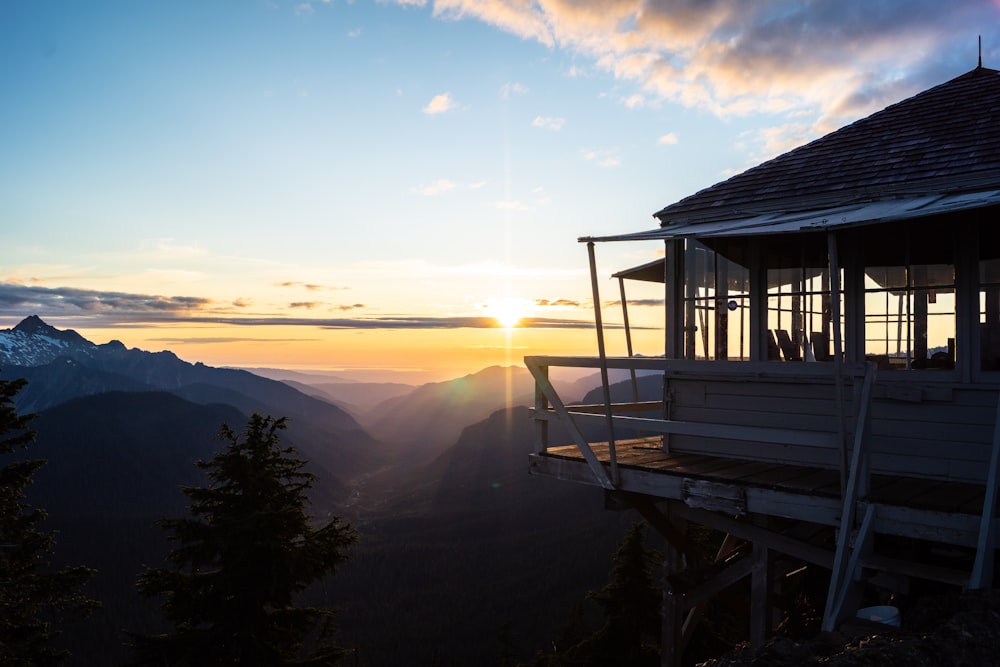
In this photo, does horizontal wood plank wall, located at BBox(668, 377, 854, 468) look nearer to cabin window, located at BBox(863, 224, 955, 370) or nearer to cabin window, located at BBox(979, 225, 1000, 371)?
cabin window, located at BBox(863, 224, 955, 370)

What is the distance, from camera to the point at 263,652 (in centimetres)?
1248

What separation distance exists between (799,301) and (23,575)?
647 inches

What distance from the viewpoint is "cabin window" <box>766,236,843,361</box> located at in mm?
8367

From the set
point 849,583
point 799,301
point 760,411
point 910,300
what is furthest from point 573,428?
point 910,300

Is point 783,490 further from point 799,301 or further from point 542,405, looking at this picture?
point 542,405

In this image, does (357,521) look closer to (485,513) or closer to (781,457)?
(485,513)

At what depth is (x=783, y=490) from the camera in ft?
22.5

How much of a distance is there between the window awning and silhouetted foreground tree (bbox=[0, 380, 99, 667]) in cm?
1410

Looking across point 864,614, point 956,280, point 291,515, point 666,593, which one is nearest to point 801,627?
point 666,593

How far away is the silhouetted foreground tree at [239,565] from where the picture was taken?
12.4 meters

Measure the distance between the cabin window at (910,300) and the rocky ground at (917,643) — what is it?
349cm

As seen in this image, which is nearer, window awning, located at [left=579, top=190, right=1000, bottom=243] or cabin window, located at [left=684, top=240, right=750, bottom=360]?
window awning, located at [left=579, top=190, right=1000, bottom=243]

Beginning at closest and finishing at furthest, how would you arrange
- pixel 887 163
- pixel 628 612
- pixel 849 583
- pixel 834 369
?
pixel 849 583 → pixel 834 369 → pixel 887 163 → pixel 628 612

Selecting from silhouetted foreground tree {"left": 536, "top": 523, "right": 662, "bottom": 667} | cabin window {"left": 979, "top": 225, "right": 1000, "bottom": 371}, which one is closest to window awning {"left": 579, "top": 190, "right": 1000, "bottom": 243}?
cabin window {"left": 979, "top": 225, "right": 1000, "bottom": 371}
